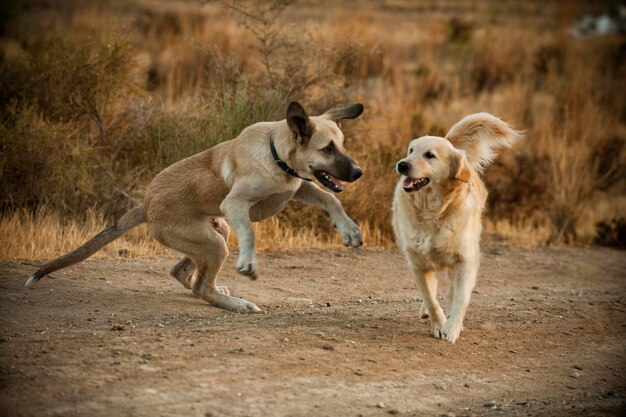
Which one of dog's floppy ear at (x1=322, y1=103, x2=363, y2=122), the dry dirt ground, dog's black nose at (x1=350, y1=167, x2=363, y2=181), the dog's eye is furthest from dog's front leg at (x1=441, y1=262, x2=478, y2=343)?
dog's floppy ear at (x1=322, y1=103, x2=363, y2=122)

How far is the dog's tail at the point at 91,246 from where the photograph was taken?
7.89 meters

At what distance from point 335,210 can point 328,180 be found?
0.31m

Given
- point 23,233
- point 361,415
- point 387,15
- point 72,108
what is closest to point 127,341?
point 361,415

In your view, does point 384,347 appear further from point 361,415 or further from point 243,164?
point 243,164

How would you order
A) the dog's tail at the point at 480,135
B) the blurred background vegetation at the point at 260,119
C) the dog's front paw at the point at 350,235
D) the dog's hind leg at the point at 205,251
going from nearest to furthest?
the dog's front paw at the point at 350,235 → the dog's hind leg at the point at 205,251 → the dog's tail at the point at 480,135 → the blurred background vegetation at the point at 260,119

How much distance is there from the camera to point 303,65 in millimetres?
12664

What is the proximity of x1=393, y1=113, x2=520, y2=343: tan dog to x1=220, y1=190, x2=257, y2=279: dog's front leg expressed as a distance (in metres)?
1.27

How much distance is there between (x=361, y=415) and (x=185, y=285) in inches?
129

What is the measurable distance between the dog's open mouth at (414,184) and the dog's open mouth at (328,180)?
1.92 ft

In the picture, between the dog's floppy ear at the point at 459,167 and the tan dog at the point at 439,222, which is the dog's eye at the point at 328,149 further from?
the dog's floppy ear at the point at 459,167

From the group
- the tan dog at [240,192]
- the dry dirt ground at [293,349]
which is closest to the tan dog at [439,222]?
the dry dirt ground at [293,349]

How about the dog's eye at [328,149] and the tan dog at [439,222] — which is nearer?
the tan dog at [439,222]

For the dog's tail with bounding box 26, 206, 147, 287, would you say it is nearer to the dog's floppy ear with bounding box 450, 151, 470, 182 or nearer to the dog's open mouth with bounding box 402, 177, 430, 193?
the dog's open mouth with bounding box 402, 177, 430, 193

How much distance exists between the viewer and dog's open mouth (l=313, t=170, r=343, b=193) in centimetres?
787
